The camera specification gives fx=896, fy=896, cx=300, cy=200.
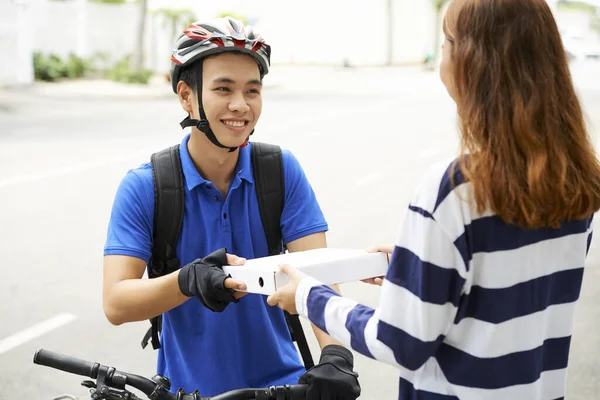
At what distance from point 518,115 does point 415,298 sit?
1.40ft

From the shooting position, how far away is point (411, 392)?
6.39 ft

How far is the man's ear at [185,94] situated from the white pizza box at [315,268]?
2.60 ft

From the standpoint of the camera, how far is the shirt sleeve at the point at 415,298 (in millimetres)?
1778

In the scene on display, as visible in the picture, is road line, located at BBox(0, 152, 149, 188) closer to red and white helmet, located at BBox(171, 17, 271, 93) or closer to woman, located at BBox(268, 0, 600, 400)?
red and white helmet, located at BBox(171, 17, 271, 93)

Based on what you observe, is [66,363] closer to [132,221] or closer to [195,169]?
[132,221]

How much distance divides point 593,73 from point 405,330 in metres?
43.4

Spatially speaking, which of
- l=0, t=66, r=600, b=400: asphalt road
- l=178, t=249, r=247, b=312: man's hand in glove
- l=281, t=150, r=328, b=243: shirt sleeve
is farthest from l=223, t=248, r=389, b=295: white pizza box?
l=0, t=66, r=600, b=400: asphalt road

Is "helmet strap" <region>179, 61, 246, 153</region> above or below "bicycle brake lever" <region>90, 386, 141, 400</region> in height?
above

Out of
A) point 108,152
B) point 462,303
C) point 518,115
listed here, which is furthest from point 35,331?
point 108,152

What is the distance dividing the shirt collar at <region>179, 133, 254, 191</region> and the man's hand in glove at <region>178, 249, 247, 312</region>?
417 mm

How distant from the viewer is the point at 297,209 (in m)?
2.74

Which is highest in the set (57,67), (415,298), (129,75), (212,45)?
(212,45)

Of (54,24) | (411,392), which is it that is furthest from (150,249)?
(54,24)

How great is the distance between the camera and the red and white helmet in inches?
106
